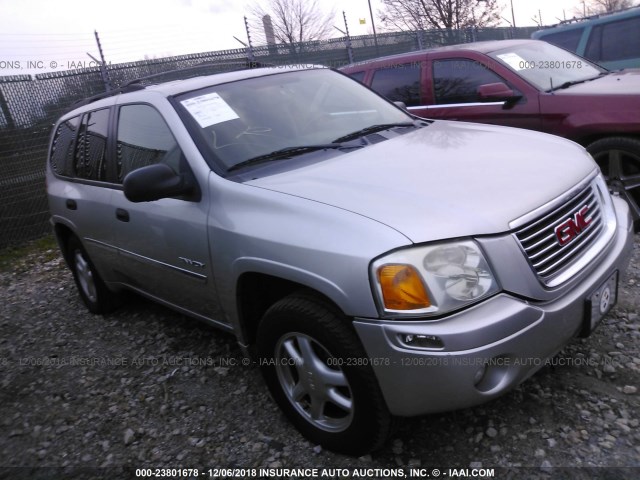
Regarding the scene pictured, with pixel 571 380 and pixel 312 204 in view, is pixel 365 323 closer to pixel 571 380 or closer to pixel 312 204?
pixel 312 204

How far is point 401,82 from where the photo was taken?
5781mm

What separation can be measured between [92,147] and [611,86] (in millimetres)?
4208

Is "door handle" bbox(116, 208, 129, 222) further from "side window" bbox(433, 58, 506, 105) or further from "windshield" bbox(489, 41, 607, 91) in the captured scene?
"windshield" bbox(489, 41, 607, 91)

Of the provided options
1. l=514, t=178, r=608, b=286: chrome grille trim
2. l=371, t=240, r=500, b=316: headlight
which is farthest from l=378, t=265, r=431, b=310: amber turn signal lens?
l=514, t=178, r=608, b=286: chrome grille trim

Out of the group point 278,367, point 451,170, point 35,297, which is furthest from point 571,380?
point 35,297

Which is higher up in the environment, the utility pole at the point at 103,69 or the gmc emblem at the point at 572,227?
the utility pole at the point at 103,69

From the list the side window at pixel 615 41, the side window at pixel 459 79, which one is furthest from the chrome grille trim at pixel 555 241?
the side window at pixel 615 41

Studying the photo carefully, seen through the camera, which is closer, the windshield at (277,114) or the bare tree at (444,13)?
the windshield at (277,114)

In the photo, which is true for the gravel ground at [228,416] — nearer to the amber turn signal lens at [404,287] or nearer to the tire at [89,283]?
the tire at [89,283]

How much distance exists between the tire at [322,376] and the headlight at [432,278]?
26 cm

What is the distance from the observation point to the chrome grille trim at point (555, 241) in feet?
6.84

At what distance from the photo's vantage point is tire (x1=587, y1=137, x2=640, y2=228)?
421 centimetres

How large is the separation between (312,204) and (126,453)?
1636 mm

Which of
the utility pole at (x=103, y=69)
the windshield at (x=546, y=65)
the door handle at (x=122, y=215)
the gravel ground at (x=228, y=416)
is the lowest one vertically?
the gravel ground at (x=228, y=416)
